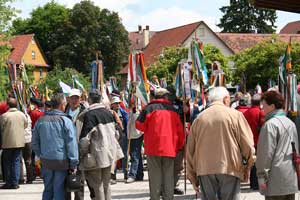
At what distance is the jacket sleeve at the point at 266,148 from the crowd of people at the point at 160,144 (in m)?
0.01

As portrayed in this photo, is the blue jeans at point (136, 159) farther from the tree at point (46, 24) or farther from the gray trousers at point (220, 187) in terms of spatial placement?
the tree at point (46, 24)

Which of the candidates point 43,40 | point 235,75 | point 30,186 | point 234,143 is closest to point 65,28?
point 43,40

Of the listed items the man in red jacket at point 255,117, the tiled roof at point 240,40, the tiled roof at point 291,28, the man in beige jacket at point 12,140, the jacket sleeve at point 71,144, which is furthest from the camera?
the tiled roof at point 291,28

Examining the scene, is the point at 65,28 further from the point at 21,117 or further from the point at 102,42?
the point at 21,117

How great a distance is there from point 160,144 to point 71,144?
1468 millimetres

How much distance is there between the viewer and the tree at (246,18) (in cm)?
7712

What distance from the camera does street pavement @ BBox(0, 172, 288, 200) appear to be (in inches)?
402

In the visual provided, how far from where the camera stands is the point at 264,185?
625 centimetres

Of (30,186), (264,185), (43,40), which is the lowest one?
(30,186)

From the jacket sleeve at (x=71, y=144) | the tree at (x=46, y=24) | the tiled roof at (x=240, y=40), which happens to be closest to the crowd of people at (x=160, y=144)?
the jacket sleeve at (x=71, y=144)

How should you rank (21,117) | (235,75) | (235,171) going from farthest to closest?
(235,75), (21,117), (235,171)

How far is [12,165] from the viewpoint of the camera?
38.7 feet

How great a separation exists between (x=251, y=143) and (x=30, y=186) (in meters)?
7.09

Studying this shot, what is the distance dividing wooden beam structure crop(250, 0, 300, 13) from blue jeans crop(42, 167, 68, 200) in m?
3.65
